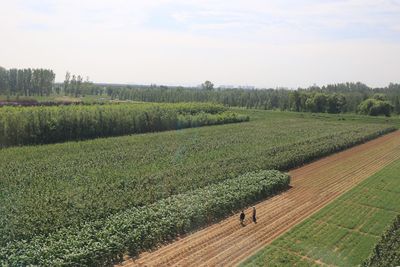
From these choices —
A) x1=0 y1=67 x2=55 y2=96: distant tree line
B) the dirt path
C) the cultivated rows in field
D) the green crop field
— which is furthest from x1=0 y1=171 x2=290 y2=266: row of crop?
x1=0 y1=67 x2=55 y2=96: distant tree line

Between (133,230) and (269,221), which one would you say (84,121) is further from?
(269,221)

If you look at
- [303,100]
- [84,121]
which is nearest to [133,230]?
[84,121]

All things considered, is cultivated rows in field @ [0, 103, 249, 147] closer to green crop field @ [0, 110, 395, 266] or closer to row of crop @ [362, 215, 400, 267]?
green crop field @ [0, 110, 395, 266]

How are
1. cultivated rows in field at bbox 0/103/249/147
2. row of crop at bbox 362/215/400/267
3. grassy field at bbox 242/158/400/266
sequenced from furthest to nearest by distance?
cultivated rows in field at bbox 0/103/249/147, grassy field at bbox 242/158/400/266, row of crop at bbox 362/215/400/267

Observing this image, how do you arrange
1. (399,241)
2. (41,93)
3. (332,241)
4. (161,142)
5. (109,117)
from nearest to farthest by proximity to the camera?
(399,241)
(332,241)
(161,142)
(109,117)
(41,93)

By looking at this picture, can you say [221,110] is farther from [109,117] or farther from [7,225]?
[7,225]

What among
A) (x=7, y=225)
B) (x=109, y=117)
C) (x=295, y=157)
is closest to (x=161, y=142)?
(x=109, y=117)

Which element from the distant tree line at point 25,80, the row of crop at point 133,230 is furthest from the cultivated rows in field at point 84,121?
the distant tree line at point 25,80

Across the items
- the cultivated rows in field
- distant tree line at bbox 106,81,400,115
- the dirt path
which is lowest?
the dirt path
